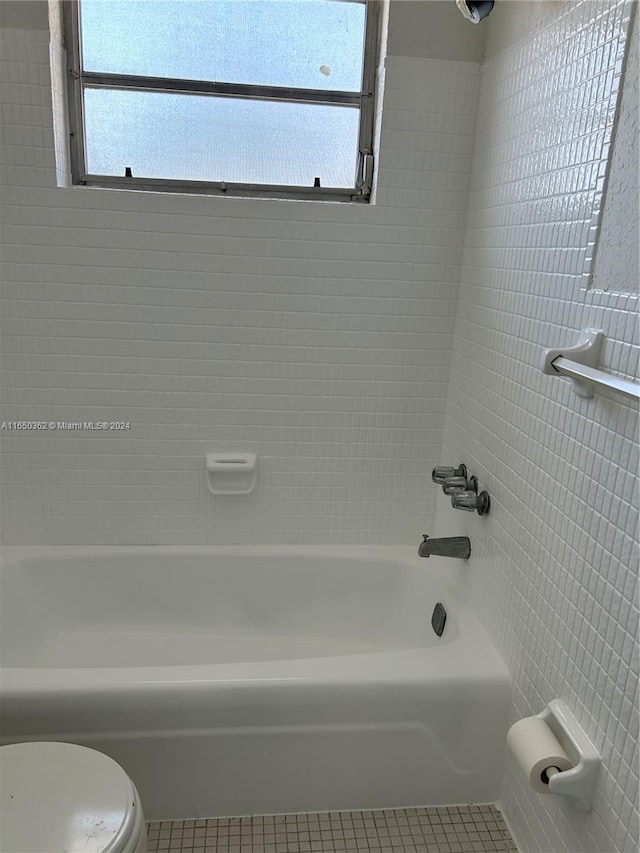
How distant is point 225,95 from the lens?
188 cm

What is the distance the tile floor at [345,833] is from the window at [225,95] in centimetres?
173

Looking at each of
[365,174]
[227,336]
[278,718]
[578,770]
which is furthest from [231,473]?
[578,770]

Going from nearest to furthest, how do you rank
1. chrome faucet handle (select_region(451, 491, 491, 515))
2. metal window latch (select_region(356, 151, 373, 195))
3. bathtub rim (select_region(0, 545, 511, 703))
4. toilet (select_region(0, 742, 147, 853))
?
1. toilet (select_region(0, 742, 147, 853))
2. bathtub rim (select_region(0, 545, 511, 703))
3. chrome faucet handle (select_region(451, 491, 491, 515))
4. metal window latch (select_region(356, 151, 373, 195))

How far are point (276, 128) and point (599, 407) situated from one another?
1.32 m

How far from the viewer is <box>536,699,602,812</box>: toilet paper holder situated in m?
1.12

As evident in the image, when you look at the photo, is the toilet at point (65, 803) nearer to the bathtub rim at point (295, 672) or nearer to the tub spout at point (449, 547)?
the bathtub rim at point (295, 672)

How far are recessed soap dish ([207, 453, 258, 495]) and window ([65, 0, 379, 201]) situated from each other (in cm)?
82

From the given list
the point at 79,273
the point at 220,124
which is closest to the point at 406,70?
the point at 220,124

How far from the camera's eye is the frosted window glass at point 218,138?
1868mm

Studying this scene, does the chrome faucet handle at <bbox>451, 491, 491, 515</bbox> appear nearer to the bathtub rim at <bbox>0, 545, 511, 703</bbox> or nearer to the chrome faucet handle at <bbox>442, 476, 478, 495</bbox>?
the chrome faucet handle at <bbox>442, 476, 478, 495</bbox>

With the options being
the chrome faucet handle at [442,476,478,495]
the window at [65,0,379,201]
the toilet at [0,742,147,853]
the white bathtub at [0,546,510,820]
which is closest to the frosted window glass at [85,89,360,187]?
the window at [65,0,379,201]

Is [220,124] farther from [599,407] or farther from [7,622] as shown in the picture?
[7,622]

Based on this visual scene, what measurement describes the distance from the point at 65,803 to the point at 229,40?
6.40 ft

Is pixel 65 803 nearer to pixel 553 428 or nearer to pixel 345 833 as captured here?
pixel 345 833
